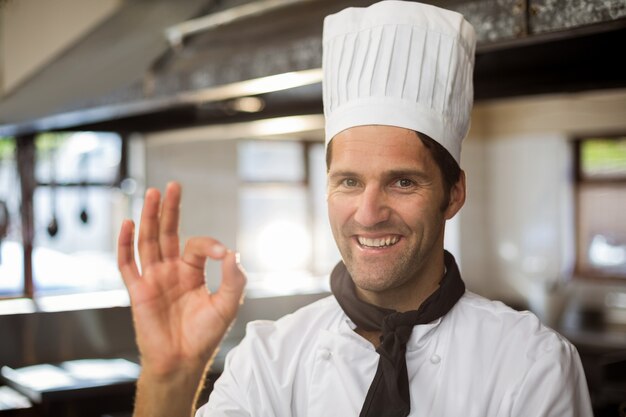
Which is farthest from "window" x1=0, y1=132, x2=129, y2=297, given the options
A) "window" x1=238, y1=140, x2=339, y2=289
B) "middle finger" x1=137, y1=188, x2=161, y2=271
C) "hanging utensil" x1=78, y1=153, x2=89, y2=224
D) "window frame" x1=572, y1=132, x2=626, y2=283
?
"window frame" x1=572, y1=132, x2=626, y2=283

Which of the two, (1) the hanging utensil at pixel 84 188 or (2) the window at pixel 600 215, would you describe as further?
(2) the window at pixel 600 215

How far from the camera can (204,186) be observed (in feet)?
15.8

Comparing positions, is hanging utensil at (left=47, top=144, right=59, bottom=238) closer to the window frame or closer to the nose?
the nose

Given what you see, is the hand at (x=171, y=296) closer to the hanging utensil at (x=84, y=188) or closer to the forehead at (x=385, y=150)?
the forehead at (x=385, y=150)

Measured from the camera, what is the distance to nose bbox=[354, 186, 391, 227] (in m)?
0.91

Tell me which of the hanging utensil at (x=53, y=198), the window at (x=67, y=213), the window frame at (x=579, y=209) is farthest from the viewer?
the window frame at (x=579, y=209)

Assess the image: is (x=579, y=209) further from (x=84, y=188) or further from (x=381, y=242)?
(x=381, y=242)

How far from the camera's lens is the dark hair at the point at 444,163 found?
0.93 m

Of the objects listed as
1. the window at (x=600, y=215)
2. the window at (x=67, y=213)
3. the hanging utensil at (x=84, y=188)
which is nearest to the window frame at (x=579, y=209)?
the window at (x=600, y=215)

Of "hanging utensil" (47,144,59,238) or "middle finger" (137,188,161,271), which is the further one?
"hanging utensil" (47,144,59,238)

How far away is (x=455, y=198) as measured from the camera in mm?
967

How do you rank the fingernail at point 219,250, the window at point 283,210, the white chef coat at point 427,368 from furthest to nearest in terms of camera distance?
the window at point 283,210, the fingernail at point 219,250, the white chef coat at point 427,368

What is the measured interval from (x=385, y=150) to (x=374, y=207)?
7cm

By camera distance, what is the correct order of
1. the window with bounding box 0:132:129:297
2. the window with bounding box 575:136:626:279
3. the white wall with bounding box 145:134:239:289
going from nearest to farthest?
the window with bounding box 0:132:129:297
the white wall with bounding box 145:134:239:289
the window with bounding box 575:136:626:279
